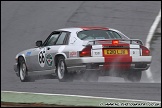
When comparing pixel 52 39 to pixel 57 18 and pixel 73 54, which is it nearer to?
pixel 73 54

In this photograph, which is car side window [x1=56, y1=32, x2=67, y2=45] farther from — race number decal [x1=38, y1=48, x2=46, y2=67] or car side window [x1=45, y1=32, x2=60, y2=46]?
race number decal [x1=38, y1=48, x2=46, y2=67]

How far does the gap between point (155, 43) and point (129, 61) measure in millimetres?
7270

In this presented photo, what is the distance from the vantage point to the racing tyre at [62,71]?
609 inches

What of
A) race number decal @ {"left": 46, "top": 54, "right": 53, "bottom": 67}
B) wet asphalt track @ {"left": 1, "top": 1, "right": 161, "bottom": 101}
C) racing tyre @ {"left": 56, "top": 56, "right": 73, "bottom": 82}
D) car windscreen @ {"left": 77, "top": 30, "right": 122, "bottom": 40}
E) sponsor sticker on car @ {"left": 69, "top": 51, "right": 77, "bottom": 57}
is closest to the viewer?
sponsor sticker on car @ {"left": 69, "top": 51, "right": 77, "bottom": 57}

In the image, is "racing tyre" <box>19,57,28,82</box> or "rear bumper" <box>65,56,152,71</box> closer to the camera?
"rear bumper" <box>65,56,152,71</box>

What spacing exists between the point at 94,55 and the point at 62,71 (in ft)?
2.93

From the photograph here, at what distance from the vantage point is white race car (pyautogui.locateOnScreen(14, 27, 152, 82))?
15.2 m

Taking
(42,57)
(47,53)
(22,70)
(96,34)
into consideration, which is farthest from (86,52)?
(22,70)

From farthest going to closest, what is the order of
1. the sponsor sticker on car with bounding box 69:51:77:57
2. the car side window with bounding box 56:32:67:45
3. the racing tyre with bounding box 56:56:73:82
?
the car side window with bounding box 56:32:67:45 → the racing tyre with bounding box 56:56:73:82 → the sponsor sticker on car with bounding box 69:51:77:57

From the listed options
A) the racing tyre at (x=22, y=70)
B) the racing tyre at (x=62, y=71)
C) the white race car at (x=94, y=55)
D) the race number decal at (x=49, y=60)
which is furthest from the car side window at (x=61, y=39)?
the racing tyre at (x=22, y=70)

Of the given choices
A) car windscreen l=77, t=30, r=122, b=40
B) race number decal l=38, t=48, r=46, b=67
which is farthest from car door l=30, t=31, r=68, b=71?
car windscreen l=77, t=30, r=122, b=40

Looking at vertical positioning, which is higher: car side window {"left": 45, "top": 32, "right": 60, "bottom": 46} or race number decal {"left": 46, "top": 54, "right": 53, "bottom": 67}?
car side window {"left": 45, "top": 32, "right": 60, "bottom": 46}

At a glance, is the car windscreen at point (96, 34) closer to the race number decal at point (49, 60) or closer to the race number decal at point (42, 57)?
the race number decal at point (49, 60)

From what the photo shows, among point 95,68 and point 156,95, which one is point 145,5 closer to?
point 95,68
